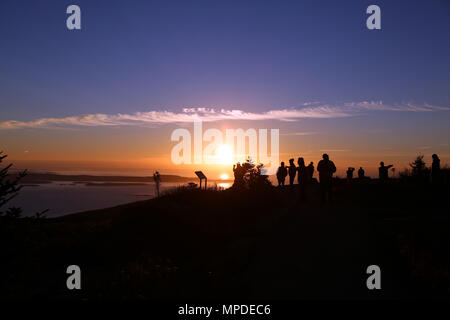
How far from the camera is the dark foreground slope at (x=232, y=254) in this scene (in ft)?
24.1

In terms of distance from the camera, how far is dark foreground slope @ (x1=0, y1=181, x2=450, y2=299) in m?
7.35

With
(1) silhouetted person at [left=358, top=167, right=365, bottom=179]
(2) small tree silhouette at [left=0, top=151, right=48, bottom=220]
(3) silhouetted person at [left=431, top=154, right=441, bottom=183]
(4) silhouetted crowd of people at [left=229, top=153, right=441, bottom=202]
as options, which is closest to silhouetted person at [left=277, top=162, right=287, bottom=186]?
(4) silhouetted crowd of people at [left=229, top=153, right=441, bottom=202]

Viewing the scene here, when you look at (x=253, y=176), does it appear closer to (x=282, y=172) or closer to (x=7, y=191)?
(x=282, y=172)

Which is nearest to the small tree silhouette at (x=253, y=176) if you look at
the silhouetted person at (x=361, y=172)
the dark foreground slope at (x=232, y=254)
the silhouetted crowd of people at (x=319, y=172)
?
the silhouetted crowd of people at (x=319, y=172)

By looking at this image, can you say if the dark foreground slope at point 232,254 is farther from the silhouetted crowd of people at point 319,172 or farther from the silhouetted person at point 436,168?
the silhouetted person at point 436,168

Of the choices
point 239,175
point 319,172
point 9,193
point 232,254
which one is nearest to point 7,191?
point 9,193

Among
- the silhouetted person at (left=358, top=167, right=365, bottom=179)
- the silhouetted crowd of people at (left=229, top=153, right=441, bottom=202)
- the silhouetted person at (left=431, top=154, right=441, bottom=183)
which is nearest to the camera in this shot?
the silhouetted crowd of people at (left=229, top=153, right=441, bottom=202)

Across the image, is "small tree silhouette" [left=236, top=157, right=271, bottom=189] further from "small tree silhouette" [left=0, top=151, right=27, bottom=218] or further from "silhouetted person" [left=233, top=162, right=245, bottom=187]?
"small tree silhouette" [left=0, top=151, right=27, bottom=218]

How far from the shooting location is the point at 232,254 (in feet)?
33.3

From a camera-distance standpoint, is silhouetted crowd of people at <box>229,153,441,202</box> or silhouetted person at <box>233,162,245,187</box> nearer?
silhouetted crowd of people at <box>229,153,441,202</box>

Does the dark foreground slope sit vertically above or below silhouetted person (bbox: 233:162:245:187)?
below

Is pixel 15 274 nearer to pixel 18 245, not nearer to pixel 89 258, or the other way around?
pixel 18 245
